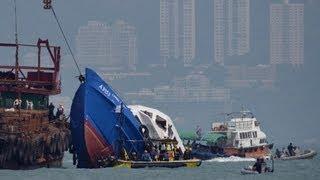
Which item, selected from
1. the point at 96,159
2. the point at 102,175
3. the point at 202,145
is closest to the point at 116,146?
the point at 96,159

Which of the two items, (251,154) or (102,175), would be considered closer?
(102,175)

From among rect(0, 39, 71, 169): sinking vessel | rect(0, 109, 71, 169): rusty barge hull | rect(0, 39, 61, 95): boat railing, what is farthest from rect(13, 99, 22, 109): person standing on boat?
rect(0, 39, 61, 95): boat railing

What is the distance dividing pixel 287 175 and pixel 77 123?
1044 cm

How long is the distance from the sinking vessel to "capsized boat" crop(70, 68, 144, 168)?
0.92 metres

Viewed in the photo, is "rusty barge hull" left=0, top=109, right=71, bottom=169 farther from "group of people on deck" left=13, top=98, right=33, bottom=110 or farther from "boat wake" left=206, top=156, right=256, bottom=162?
"boat wake" left=206, top=156, right=256, bottom=162

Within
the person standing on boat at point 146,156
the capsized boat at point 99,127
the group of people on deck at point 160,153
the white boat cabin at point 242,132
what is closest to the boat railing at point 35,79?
the capsized boat at point 99,127

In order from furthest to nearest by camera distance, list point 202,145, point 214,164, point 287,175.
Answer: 1. point 202,145
2. point 214,164
3. point 287,175

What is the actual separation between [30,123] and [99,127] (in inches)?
236

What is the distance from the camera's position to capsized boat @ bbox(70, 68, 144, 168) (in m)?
86.9

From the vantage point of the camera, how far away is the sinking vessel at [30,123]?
79.6 m

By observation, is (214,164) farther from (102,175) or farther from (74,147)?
(102,175)

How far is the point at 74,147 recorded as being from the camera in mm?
88062

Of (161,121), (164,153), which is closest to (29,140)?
(164,153)

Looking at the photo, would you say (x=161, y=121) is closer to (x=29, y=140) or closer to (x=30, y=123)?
(x=30, y=123)
